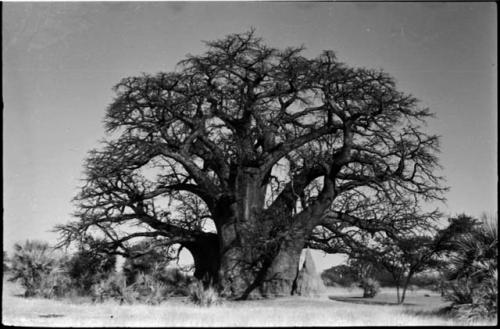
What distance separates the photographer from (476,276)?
12.6 meters

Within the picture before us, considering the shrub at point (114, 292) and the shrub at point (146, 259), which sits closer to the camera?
the shrub at point (114, 292)

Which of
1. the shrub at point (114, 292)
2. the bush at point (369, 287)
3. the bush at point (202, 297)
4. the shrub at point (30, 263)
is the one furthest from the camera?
the bush at point (369, 287)

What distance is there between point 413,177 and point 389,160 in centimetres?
77

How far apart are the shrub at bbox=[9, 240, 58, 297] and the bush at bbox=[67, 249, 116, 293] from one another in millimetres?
657

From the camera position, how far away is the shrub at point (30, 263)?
19.6m

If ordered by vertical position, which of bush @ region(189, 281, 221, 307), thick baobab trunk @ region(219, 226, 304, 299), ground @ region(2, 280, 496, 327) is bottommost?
ground @ region(2, 280, 496, 327)

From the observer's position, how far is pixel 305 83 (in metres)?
17.4

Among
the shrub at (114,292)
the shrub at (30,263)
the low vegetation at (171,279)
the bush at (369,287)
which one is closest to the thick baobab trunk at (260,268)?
the low vegetation at (171,279)

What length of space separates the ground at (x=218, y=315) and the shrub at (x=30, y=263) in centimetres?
416

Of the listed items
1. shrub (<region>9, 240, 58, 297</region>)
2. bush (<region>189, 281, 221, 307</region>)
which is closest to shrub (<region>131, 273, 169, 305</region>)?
bush (<region>189, 281, 221, 307</region>)

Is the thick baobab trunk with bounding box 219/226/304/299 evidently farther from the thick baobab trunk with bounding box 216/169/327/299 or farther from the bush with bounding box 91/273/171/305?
the bush with bounding box 91/273/171/305

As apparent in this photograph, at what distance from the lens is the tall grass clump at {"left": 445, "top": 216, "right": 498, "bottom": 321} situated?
11844 mm

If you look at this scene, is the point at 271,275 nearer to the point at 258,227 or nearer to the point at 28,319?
the point at 258,227

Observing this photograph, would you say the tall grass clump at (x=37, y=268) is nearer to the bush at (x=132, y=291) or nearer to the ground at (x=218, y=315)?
the bush at (x=132, y=291)
